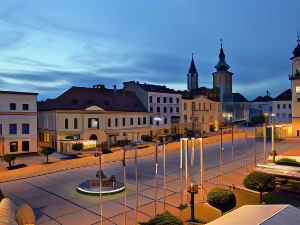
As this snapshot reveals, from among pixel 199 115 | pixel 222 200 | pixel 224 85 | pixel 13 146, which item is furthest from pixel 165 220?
pixel 224 85

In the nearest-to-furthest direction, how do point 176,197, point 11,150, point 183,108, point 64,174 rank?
point 176,197 → point 64,174 → point 11,150 → point 183,108

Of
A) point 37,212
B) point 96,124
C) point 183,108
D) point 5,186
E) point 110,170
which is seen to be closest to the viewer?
point 37,212

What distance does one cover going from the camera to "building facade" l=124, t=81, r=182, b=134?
58.5m

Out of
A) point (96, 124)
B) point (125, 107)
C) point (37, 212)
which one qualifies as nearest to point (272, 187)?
point (37, 212)

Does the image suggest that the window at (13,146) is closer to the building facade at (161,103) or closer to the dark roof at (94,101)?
the dark roof at (94,101)

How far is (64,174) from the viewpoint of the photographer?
80.8ft

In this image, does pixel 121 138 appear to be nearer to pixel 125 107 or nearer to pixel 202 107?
pixel 125 107

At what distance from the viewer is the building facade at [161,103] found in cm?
5847

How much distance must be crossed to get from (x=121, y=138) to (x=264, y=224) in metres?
45.4

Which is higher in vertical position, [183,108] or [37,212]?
[183,108]

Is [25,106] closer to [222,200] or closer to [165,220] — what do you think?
[222,200]

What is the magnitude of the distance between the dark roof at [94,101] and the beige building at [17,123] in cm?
410

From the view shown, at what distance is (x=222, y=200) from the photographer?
14.3 m

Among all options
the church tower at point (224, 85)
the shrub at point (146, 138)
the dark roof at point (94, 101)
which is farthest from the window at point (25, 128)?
the church tower at point (224, 85)
